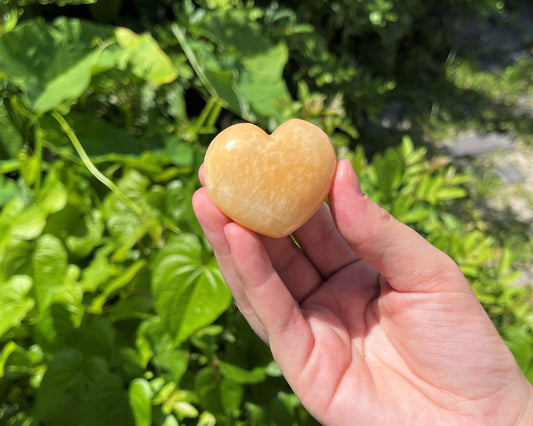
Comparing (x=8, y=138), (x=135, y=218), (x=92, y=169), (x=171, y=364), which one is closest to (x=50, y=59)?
(x=8, y=138)

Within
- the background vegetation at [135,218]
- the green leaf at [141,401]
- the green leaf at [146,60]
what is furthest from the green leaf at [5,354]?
the green leaf at [146,60]

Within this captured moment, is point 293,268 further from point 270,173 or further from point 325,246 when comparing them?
point 270,173

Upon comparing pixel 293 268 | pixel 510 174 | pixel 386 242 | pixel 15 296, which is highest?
pixel 386 242

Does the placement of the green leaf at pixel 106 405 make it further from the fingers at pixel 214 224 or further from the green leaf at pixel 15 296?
the fingers at pixel 214 224

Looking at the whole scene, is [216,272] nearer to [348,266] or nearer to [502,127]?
[348,266]

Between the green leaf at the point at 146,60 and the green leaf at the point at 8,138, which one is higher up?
the green leaf at the point at 146,60

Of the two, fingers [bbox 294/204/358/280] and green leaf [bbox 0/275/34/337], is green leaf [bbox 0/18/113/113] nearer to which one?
green leaf [bbox 0/275/34/337]
